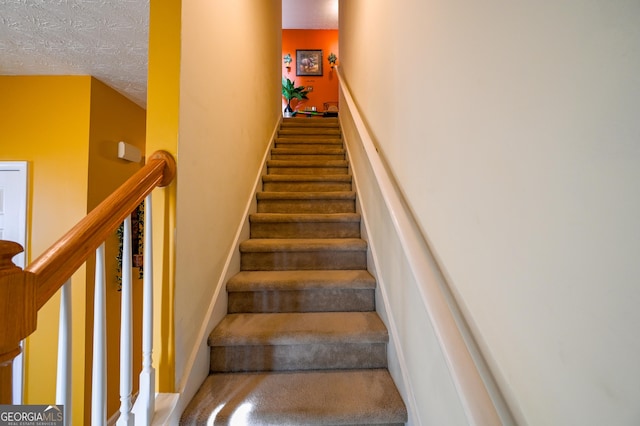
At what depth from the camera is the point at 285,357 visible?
47.9 inches

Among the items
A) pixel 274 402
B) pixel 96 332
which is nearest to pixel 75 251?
pixel 96 332

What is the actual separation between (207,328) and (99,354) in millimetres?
512

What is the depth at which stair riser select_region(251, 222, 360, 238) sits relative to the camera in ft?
6.40

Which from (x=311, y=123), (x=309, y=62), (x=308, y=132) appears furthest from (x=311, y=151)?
(x=309, y=62)

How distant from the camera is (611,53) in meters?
0.35

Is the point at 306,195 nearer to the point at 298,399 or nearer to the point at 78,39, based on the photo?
the point at 298,399

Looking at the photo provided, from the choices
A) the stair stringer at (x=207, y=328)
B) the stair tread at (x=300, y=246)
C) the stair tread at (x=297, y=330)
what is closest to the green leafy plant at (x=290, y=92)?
the stair stringer at (x=207, y=328)

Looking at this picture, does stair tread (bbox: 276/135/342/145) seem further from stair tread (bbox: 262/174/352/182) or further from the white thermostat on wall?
the white thermostat on wall

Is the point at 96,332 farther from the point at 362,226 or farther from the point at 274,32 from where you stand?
the point at 274,32

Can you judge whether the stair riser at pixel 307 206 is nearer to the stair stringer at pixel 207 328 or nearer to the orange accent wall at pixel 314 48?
the stair stringer at pixel 207 328

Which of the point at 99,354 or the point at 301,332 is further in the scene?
the point at 301,332

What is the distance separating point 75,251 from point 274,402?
33.5 inches

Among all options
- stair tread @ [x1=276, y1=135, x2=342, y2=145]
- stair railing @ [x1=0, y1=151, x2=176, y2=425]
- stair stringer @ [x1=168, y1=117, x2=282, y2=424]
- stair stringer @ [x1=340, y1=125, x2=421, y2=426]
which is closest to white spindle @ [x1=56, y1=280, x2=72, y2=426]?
stair railing @ [x1=0, y1=151, x2=176, y2=425]

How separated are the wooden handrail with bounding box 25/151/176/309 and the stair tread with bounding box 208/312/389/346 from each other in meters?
0.73
